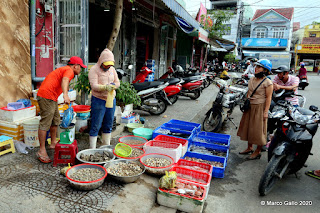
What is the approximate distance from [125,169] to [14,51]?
314 cm

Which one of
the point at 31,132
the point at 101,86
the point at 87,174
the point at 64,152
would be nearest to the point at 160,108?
the point at 101,86

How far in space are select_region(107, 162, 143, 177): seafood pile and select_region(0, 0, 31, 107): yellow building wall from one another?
8.41 ft

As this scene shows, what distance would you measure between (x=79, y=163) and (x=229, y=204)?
2.21 m

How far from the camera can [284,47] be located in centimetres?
4009

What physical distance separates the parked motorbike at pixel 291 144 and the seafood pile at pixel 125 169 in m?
1.75

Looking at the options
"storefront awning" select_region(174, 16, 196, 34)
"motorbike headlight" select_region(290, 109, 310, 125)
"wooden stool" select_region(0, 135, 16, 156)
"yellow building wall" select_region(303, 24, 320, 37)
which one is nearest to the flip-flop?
"motorbike headlight" select_region(290, 109, 310, 125)

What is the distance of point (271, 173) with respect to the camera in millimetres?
3166

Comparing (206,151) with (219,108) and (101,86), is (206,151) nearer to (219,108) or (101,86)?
(219,108)

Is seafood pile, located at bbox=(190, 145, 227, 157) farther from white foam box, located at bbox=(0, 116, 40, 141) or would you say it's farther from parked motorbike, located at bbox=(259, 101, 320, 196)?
white foam box, located at bbox=(0, 116, 40, 141)

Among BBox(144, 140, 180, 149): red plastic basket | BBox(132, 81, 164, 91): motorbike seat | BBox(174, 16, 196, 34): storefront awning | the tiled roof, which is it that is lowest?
BBox(144, 140, 180, 149): red plastic basket

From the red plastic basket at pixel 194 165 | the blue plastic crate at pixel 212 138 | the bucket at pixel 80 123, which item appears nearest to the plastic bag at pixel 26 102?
the bucket at pixel 80 123

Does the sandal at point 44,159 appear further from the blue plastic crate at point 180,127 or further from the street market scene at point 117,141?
the blue plastic crate at point 180,127

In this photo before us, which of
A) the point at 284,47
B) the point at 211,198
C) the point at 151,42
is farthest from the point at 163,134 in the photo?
the point at 284,47

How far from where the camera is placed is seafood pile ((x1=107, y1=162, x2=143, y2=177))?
3.29 meters
